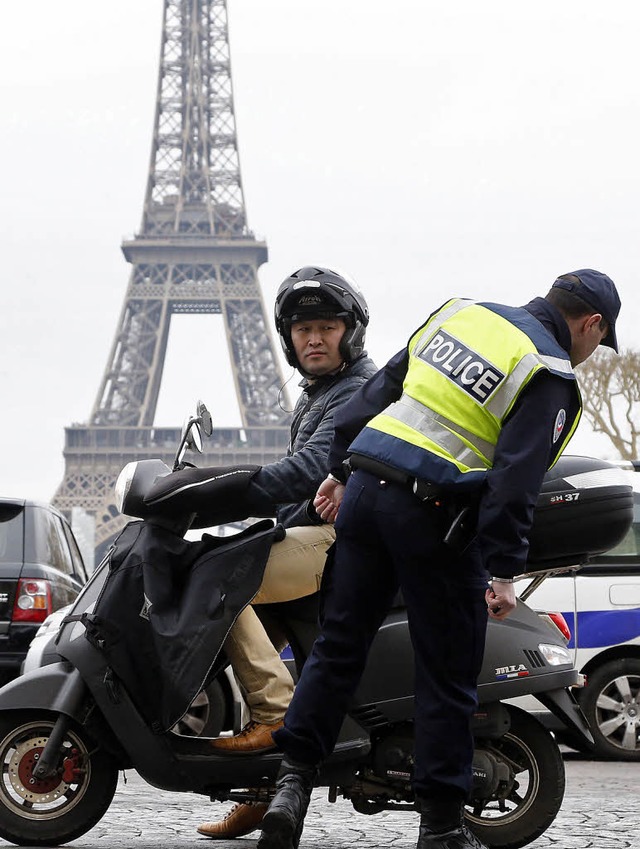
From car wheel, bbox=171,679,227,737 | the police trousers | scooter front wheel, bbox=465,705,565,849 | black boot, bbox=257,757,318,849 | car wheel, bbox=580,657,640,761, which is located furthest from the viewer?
car wheel, bbox=580,657,640,761

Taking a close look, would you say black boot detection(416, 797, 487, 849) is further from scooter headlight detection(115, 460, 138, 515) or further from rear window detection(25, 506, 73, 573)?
rear window detection(25, 506, 73, 573)

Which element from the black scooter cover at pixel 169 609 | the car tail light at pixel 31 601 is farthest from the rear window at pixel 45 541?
the black scooter cover at pixel 169 609

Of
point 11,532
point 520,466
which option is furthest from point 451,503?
point 11,532

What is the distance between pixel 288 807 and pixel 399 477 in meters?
0.84

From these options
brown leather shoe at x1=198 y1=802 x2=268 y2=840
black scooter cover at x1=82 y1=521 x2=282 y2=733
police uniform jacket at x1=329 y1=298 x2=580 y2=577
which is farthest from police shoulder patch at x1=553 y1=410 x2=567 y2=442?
brown leather shoe at x1=198 y1=802 x2=268 y2=840

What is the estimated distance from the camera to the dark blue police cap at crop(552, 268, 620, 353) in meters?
3.72

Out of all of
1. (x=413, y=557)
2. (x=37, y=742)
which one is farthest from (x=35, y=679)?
(x=413, y=557)

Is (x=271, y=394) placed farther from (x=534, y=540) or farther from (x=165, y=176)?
(x=534, y=540)

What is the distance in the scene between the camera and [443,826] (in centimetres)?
369

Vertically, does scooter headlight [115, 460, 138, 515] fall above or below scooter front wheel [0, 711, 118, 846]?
above

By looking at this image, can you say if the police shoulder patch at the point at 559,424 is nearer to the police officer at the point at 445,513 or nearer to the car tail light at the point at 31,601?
the police officer at the point at 445,513

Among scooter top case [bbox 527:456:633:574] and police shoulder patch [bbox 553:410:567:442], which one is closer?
police shoulder patch [bbox 553:410:567:442]

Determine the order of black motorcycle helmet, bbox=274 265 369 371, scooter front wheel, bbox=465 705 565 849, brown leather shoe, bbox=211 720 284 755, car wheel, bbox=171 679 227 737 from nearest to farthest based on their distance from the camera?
1. brown leather shoe, bbox=211 720 284 755
2. scooter front wheel, bbox=465 705 565 849
3. black motorcycle helmet, bbox=274 265 369 371
4. car wheel, bbox=171 679 227 737

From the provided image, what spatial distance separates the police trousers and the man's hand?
164mm
